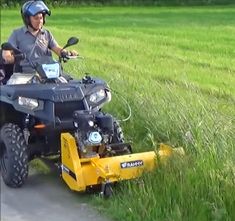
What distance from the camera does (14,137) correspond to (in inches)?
266

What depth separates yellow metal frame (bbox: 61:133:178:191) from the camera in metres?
6.22

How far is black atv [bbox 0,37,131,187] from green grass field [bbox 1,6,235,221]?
1.64ft

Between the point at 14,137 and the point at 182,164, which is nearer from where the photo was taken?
the point at 182,164

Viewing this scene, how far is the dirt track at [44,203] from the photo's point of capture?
6.08m

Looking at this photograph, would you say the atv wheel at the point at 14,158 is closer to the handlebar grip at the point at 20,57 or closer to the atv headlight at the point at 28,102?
the atv headlight at the point at 28,102

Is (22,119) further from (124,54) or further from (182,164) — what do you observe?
(124,54)

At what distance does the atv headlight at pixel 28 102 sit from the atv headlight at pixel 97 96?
0.52 metres

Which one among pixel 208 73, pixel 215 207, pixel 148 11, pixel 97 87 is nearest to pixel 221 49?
pixel 208 73

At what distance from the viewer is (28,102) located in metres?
6.68

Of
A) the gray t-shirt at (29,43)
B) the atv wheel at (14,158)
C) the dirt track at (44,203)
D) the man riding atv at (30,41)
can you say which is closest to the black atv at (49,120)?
the atv wheel at (14,158)

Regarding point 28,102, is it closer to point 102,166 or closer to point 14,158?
point 14,158

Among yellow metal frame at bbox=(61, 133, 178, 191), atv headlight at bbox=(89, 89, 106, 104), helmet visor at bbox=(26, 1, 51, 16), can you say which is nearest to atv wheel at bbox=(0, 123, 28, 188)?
yellow metal frame at bbox=(61, 133, 178, 191)

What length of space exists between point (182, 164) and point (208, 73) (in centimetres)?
383

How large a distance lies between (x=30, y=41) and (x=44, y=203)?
1986 mm
